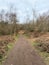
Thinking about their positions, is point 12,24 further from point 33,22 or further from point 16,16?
point 33,22

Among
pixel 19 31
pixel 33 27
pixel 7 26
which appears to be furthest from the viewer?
pixel 19 31

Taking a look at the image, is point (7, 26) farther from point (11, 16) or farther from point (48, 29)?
point (48, 29)

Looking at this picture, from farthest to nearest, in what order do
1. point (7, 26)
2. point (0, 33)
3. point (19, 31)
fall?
point (19, 31) < point (7, 26) < point (0, 33)

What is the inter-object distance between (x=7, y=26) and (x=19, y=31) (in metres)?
9.43

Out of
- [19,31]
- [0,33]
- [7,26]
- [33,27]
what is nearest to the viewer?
[0,33]

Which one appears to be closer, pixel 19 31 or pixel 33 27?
pixel 33 27

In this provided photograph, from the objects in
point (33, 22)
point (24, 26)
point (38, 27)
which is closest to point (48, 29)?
point (38, 27)

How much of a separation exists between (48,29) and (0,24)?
12304mm

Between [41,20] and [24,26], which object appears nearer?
[41,20]

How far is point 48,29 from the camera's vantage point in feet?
172

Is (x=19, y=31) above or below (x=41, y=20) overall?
below

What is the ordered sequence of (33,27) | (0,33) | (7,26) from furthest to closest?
(33,27), (7,26), (0,33)

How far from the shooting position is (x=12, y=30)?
55125 millimetres

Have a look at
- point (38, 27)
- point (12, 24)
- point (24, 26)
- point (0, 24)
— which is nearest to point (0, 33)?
point (0, 24)
